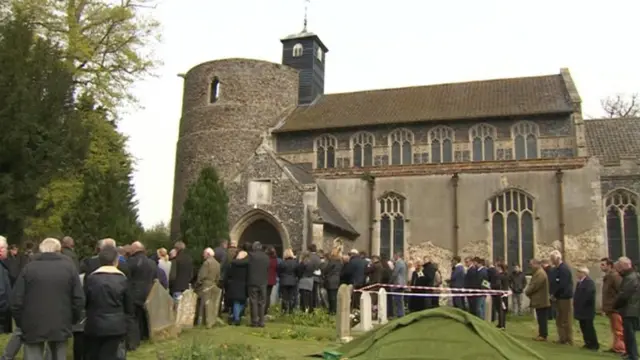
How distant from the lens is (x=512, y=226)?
24234mm

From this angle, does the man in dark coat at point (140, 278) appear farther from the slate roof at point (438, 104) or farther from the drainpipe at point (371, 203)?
the slate roof at point (438, 104)

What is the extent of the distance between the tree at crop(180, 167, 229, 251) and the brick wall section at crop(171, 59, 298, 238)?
7535 millimetres

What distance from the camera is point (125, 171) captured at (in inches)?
942

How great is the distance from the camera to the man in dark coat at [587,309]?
11.9 meters

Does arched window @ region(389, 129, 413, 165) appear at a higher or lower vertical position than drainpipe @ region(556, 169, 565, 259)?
higher

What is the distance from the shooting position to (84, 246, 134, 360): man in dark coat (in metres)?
7.07

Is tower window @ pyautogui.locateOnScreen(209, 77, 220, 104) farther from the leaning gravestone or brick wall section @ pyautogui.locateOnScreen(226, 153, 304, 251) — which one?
the leaning gravestone

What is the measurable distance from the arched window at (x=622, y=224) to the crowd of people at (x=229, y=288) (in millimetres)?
6917

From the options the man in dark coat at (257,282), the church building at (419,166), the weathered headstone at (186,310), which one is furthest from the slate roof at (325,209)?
the weathered headstone at (186,310)

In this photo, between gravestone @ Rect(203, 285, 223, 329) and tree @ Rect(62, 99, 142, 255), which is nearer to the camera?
gravestone @ Rect(203, 285, 223, 329)

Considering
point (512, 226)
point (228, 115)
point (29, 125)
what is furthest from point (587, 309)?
point (228, 115)

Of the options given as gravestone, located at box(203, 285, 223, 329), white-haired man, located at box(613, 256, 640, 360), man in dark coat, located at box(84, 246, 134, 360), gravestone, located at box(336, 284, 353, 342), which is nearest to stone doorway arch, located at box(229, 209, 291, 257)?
gravestone, located at box(203, 285, 223, 329)

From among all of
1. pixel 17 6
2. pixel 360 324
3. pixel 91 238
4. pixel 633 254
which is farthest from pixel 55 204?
pixel 633 254

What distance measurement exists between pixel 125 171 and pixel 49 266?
17.7 m
